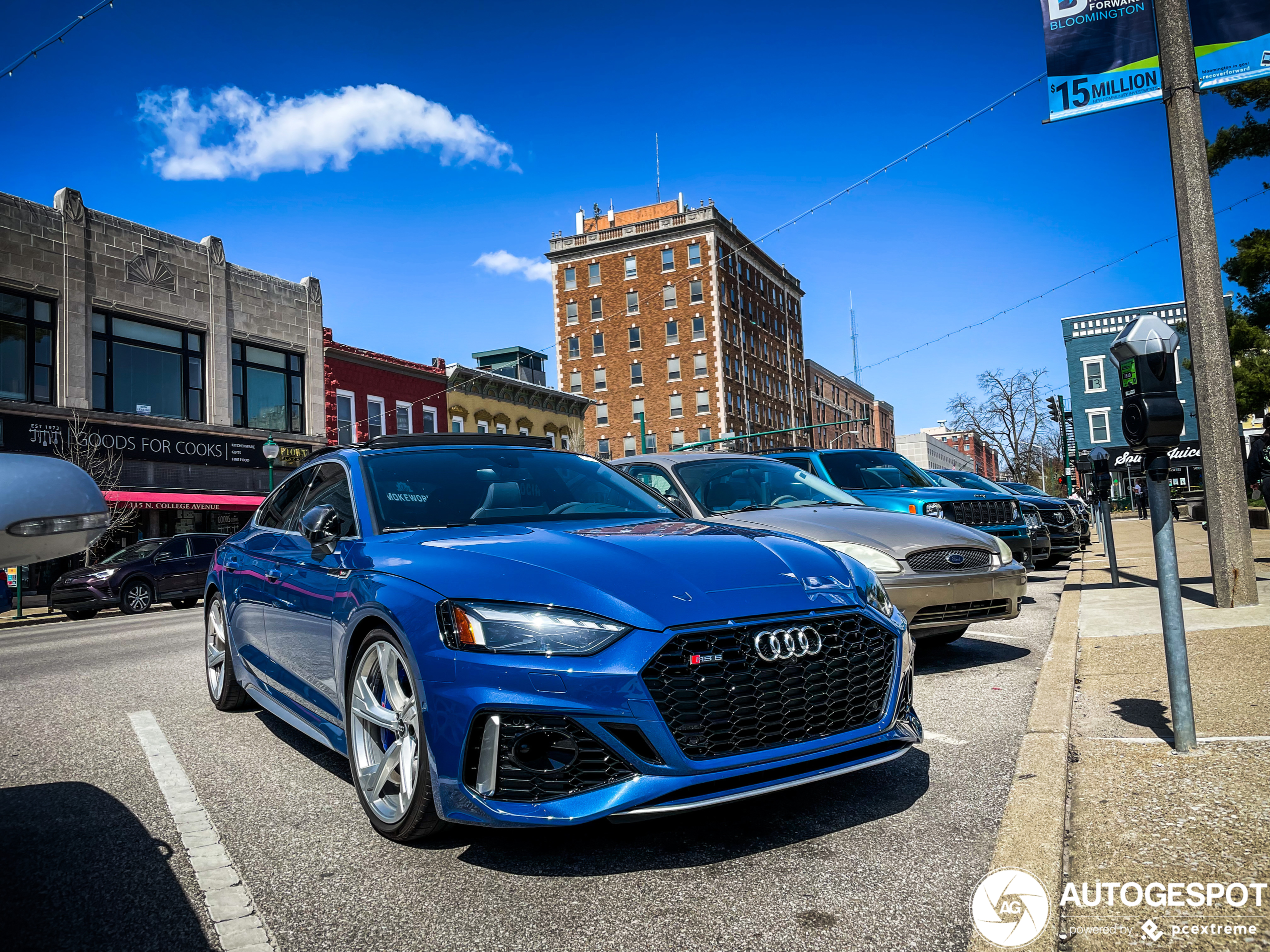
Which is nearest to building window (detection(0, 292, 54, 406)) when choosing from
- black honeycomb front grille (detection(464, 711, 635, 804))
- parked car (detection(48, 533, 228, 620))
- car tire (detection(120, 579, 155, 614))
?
parked car (detection(48, 533, 228, 620))

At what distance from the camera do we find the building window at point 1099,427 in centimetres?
5434

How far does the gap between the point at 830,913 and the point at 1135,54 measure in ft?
27.2

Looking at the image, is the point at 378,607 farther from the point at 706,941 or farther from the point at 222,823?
the point at 706,941

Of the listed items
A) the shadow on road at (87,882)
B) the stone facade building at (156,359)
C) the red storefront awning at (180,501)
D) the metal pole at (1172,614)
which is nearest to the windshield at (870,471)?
the metal pole at (1172,614)

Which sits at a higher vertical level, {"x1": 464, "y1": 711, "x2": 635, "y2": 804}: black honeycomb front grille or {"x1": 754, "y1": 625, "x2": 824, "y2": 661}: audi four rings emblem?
{"x1": 754, "y1": 625, "x2": 824, "y2": 661}: audi four rings emblem

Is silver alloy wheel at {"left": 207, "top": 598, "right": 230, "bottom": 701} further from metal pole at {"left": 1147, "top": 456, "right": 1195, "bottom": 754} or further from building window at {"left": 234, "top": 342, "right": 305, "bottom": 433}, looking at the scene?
building window at {"left": 234, "top": 342, "right": 305, "bottom": 433}

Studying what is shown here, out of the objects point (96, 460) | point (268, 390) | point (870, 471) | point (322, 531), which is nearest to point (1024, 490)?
point (870, 471)

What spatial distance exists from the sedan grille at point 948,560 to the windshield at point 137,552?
17.8m

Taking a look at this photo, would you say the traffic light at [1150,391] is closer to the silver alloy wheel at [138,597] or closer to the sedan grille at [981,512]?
the sedan grille at [981,512]

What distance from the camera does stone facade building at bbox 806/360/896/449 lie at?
88.1 meters

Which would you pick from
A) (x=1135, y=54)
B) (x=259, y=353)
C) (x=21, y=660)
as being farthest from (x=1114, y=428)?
(x=21, y=660)

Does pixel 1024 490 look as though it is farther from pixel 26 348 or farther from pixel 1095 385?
pixel 1095 385

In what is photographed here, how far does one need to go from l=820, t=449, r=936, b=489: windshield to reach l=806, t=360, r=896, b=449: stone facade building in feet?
215

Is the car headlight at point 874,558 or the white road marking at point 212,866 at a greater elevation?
the car headlight at point 874,558
